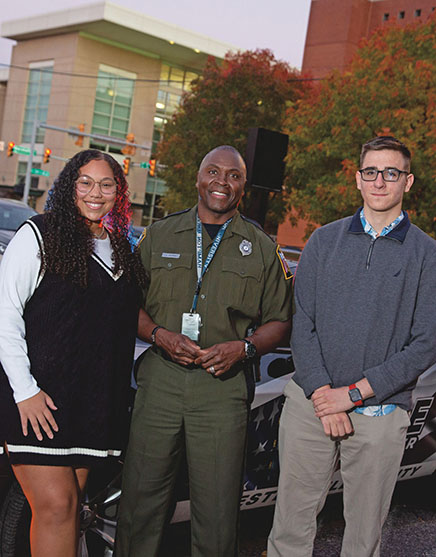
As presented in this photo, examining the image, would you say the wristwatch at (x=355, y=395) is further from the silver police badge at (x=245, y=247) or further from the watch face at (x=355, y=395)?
the silver police badge at (x=245, y=247)

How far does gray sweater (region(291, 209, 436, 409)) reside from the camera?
2854 mm

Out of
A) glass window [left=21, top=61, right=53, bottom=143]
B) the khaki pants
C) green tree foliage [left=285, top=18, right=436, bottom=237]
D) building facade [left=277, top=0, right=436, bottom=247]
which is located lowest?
the khaki pants

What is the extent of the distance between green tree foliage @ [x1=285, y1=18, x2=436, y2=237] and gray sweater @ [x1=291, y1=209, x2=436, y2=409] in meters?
14.1

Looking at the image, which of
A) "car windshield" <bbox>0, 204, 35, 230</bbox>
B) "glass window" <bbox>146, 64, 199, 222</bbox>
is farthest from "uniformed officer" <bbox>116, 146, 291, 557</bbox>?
"glass window" <bbox>146, 64, 199, 222</bbox>

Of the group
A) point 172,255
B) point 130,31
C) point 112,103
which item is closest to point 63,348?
point 172,255

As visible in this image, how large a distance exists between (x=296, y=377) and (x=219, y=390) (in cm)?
37

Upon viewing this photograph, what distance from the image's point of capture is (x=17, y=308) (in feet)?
8.20

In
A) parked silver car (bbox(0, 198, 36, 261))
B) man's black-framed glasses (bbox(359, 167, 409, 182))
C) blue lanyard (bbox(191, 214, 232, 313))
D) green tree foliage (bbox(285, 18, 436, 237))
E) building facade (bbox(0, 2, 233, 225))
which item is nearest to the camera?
man's black-framed glasses (bbox(359, 167, 409, 182))

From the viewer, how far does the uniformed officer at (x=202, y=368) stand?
119 inches

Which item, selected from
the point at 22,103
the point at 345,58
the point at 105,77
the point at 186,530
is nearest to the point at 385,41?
the point at 345,58

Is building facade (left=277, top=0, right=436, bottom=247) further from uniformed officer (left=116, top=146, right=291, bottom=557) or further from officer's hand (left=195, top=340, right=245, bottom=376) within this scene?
officer's hand (left=195, top=340, right=245, bottom=376)

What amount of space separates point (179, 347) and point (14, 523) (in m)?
1.07

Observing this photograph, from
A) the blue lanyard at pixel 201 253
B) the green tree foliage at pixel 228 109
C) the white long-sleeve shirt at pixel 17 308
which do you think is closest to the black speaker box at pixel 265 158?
the blue lanyard at pixel 201 253

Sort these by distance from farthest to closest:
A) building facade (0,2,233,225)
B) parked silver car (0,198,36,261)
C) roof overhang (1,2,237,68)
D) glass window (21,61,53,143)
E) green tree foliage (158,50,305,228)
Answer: glass window (21,61,53,143)
building facade (0,2,233,225)
roof overhang (1,2,237,68)
green tree foliage (158,50,305,228)
parked silver car (0,198,36,261)
